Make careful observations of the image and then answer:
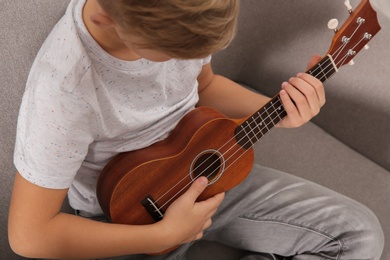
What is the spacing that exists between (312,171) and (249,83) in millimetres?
357

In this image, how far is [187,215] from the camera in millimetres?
943

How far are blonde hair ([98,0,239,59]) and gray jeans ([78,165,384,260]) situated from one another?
55cm

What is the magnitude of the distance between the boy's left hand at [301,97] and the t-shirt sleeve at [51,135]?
0.42 metres

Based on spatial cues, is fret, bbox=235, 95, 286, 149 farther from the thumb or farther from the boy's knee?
the boy's knee

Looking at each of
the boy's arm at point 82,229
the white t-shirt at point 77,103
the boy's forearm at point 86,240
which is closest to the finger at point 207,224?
the boy's arm at point 82,229

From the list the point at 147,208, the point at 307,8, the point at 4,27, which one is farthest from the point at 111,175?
the point at 307,8

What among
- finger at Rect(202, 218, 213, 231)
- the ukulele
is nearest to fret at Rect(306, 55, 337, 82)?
the ukulele

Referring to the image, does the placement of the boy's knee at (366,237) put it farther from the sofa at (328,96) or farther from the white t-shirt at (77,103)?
the white t-shirt at (77,103)

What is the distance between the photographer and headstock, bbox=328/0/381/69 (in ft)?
3.26

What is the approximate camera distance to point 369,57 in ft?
4.39

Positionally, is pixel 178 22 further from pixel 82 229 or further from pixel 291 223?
pixel 291 223

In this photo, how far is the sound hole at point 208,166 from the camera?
3.24 feet

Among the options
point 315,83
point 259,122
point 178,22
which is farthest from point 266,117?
point 178,22

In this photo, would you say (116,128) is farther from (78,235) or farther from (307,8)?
(307,8)
